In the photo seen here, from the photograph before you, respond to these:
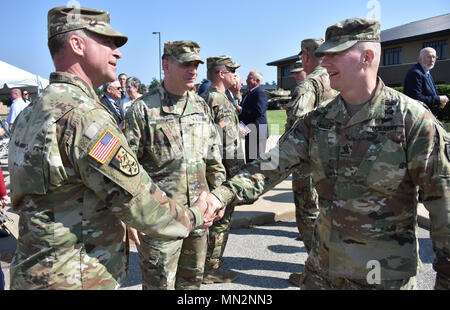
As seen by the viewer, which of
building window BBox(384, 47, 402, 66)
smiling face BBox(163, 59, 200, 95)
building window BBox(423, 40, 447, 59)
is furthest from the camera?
building window BBox(384, 47, 402, 66)

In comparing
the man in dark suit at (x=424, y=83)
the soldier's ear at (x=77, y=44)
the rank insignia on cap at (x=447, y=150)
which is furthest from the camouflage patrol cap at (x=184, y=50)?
the man in dark suit at (x=424, y=83)

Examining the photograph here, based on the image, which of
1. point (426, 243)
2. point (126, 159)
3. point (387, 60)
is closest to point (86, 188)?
point (126, 159)

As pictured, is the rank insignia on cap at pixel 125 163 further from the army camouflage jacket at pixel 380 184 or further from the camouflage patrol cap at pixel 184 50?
the camouflage patrol cap at pixel 184 50

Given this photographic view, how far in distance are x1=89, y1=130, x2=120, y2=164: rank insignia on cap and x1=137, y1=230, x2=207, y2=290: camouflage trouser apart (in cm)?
126

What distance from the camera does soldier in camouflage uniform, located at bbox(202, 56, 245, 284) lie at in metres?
4.21

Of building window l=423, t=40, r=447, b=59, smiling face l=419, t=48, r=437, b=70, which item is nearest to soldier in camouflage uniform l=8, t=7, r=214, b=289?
smiling face l=419, t=48, r=437, b=70

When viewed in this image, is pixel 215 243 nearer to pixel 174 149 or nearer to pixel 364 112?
pixel 174 149

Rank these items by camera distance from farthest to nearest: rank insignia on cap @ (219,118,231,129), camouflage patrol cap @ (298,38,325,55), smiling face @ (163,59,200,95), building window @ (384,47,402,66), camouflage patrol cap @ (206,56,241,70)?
1. building window @ (384,47,402,66)
2. camouflage patrol cap @ (206,56,241,70)
3. rank insignia on cap @ (219,118,231,129)
4. camouflage patrol cap @ (298,38,325,55)
5. smiling face @ (163,59,200,95)

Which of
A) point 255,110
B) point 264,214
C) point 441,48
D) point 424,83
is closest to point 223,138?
point 264,214

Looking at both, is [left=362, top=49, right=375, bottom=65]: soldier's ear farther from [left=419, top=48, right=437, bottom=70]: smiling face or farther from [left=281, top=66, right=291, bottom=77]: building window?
[left=281, top=66, right=291, bottom=77]: building window

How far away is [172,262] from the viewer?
9.57 ft

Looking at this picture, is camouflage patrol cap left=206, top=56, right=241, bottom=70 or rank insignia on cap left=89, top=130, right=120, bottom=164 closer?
rank insignia on cap left=89, top=130, right=120, bottom=164

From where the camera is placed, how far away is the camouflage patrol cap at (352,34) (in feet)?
6.78

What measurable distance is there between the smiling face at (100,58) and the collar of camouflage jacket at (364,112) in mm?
1285
